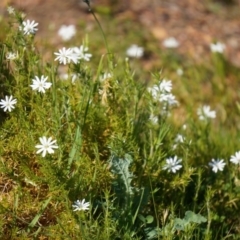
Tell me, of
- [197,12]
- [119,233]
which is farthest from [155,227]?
[197,12]

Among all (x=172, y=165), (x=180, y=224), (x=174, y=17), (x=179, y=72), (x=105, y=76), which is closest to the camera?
(x=180, y=224)

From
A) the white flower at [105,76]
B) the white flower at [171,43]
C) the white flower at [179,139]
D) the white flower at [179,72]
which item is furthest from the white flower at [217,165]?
the white flower at [171,43]

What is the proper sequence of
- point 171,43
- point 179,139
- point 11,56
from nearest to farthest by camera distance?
1. point 11,56
2. point 179,139
3. point 171,43

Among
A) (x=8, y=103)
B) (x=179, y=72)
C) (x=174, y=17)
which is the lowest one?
(x=8, y=103)

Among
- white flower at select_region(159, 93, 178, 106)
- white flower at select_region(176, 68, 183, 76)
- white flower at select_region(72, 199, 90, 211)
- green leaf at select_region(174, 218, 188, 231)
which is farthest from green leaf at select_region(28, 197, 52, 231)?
white flower at select_region(176, 68, 183, 76)

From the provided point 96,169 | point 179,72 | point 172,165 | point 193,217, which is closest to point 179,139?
point 172,165

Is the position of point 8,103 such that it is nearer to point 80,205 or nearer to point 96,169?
point 96,169

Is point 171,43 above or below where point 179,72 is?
above

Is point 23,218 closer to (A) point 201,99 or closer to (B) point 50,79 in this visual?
(B) point 50,79
